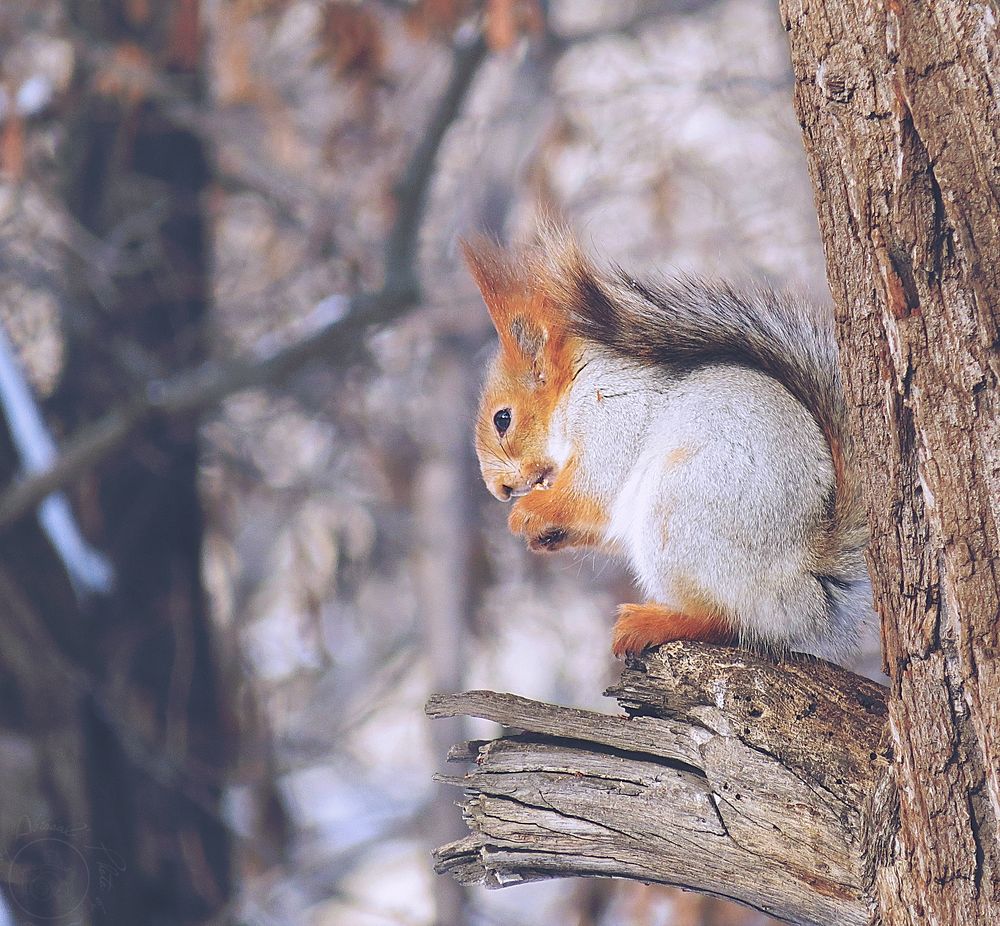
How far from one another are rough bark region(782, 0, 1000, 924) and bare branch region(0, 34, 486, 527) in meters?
2.18

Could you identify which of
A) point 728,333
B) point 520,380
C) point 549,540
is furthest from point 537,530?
point 728,333

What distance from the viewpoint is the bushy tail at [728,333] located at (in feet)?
5.38

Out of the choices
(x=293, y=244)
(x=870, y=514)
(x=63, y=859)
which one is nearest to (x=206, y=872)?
(x=63, y=859)

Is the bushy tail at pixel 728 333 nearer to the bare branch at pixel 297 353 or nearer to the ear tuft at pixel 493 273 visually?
the ear tuft at pixel 493 273

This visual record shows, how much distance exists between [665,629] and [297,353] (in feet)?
6.23

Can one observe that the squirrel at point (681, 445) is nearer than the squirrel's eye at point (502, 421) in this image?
Yes

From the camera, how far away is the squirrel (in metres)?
1.62

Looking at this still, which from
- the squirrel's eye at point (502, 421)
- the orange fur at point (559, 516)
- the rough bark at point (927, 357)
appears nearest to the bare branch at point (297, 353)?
the squirrel's eye at point (502, 421)

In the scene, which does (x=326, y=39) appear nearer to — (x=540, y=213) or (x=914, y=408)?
(x=540, y=213)

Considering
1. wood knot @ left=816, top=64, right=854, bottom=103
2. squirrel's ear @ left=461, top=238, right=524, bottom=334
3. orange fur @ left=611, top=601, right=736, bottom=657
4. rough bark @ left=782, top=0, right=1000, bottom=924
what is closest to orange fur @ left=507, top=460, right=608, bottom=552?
orange fur @ left=611, top=601, right=736, bottom=657

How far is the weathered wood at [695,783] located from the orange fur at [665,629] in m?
0.03

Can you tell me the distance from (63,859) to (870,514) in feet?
9.15

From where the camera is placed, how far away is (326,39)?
3473 millimetres

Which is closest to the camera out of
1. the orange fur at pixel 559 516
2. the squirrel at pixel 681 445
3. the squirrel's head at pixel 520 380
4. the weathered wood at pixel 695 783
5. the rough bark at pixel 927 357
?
the rough bark at pixel 927 357
